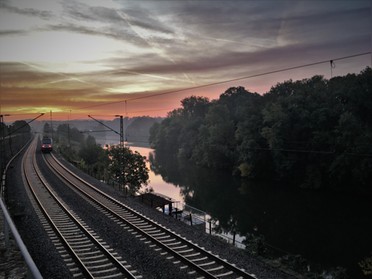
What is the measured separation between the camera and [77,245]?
1798 cm

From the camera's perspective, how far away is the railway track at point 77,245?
14.5 metres

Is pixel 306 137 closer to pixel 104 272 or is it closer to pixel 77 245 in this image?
pixel 77 245

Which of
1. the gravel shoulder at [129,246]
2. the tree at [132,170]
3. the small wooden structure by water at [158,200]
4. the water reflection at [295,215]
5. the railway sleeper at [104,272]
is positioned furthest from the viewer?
the tree at [132,170]

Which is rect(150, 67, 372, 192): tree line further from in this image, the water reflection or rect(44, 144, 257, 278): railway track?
rect(44, 144, 257, 278): railway track

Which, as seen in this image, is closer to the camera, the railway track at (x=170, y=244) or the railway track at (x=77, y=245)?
the railway track at (x=170, y=244)

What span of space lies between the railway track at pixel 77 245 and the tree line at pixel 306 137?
29442 millimetres

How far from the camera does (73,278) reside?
13891 millimetres

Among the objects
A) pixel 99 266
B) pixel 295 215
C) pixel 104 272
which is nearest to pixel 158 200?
pixel 99 266

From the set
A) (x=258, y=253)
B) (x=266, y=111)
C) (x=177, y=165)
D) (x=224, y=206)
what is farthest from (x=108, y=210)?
(x=177, y=165)

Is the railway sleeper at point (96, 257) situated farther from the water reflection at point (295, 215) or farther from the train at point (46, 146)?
the train at point (46, 146)

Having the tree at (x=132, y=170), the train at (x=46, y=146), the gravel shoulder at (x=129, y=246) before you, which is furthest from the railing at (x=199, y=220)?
the train at (x=46, y=146)

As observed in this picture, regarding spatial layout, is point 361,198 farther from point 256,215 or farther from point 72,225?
point 72,225

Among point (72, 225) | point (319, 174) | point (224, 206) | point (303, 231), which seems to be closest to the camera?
point (72, 225)

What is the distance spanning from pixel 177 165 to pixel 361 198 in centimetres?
5917
